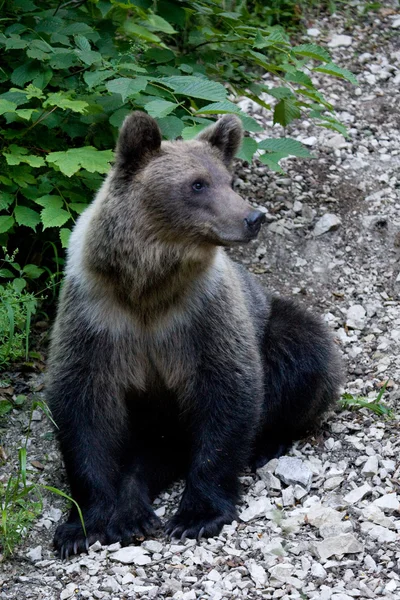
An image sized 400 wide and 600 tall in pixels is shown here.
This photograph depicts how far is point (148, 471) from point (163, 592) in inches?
54.2

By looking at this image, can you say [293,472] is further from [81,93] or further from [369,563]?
[81,93]

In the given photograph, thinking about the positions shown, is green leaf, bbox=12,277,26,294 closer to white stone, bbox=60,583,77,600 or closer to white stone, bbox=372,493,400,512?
white stone, bbox=60,583,77,600

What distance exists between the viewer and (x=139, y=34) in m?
7.29

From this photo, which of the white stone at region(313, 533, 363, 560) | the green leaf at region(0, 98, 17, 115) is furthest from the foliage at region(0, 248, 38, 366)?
the white stone at region(313, 533, 363, 560)

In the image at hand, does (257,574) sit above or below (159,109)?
below

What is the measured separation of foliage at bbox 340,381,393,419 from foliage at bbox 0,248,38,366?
2492 mm

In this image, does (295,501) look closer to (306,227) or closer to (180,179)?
(180,179)

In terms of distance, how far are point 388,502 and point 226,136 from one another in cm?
254

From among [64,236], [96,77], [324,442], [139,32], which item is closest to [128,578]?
[324,442]

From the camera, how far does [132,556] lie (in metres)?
5.61

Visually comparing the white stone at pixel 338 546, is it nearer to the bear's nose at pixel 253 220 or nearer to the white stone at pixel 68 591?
the white stone at pixel 68 591

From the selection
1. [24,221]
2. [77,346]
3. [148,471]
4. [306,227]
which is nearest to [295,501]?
[148,471]

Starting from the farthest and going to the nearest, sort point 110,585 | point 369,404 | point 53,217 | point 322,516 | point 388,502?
point 369,404
point 53,217
point 388,502
point 322,516
point 110,585

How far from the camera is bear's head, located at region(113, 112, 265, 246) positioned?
554 centimetres
